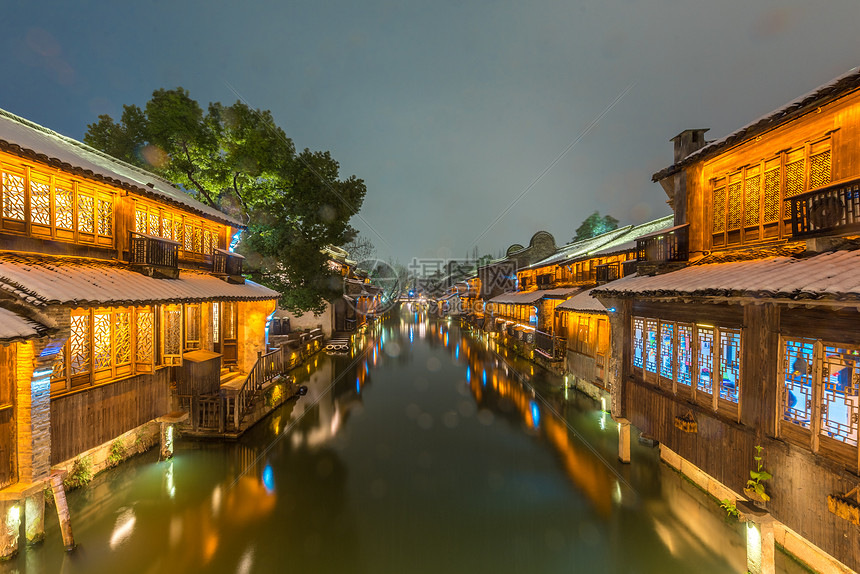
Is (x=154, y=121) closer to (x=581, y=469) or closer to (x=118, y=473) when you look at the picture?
(x=118, y=473)

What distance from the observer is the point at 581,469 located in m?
11.6

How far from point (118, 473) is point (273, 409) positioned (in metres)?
6.13

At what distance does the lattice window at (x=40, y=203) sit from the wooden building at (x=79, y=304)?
26mm

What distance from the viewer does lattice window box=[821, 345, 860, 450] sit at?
5339 millimetres

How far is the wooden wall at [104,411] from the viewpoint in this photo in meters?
8.17

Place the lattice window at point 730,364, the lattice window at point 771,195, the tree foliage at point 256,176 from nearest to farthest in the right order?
1. the lattice window at point 730,364
2. the lattice window at point 771,195
3. the tree foliage at point 256,176

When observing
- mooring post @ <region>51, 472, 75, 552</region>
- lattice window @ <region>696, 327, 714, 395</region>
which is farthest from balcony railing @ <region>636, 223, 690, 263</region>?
mooring post @ <region>51, 472, 75, 552</region>

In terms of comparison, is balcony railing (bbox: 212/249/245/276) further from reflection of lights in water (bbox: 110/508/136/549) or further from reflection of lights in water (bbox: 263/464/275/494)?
reflection of lights in water (bbox: 110/508/136/549)

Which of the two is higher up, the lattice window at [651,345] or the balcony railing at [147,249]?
the balcony railing at [147,249]

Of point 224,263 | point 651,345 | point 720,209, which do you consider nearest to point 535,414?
point 651,345

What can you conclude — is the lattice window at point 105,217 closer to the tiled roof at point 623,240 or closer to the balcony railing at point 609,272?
the tiled roof at point 623,240

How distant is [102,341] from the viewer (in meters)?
9.91

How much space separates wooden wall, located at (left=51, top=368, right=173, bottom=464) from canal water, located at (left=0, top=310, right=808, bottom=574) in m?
1.85

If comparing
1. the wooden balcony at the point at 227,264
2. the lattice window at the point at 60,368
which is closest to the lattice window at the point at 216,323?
the wooden balcony at the point at 227,264
